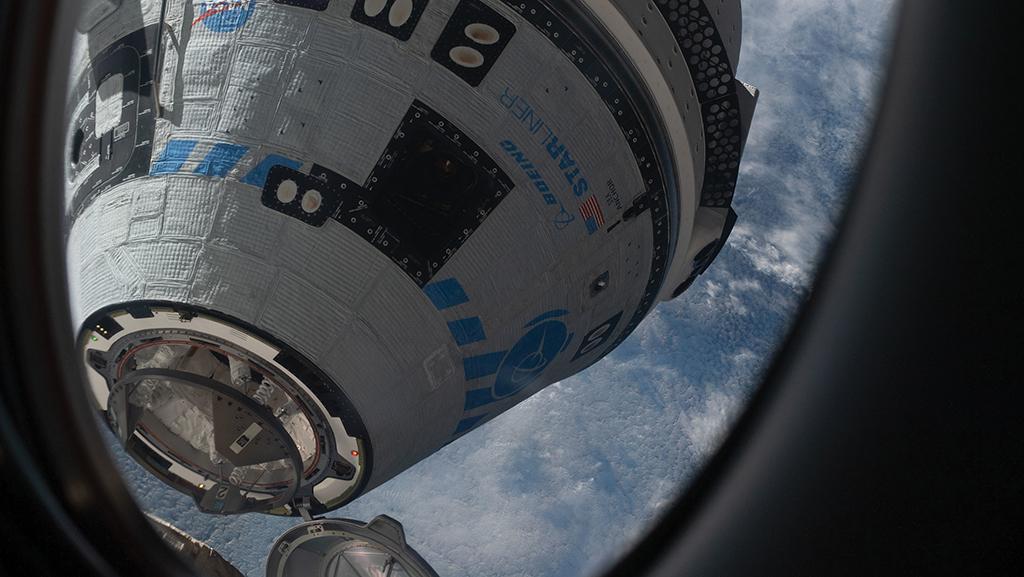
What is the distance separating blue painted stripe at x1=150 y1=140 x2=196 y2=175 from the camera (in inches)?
189

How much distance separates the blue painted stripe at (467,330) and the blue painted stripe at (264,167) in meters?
1.47

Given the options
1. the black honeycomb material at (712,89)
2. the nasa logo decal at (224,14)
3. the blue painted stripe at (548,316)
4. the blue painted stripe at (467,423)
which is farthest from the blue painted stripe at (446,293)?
the black honeycomb material at (712,89)

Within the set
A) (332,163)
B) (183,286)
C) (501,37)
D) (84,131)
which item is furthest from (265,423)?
(501,37)

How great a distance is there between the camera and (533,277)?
5.27 metres

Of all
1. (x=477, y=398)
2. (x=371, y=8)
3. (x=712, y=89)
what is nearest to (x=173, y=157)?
(x=371, y=8)

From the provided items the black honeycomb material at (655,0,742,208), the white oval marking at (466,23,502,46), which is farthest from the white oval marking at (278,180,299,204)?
the black honeycomb material at (655,0,742,208)

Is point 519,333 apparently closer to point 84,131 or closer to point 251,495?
point 251,495

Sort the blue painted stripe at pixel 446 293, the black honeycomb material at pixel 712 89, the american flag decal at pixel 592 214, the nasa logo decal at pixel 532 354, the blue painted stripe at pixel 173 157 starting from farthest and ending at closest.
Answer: the black honeycomb material at pixel 712 89 < the nasa logo decal at pixel 532 354 < the american flag decal at pixel 592 214 < the blue painted stripe at pixel 446 293 < the blue painted stripe at pixel 173 157

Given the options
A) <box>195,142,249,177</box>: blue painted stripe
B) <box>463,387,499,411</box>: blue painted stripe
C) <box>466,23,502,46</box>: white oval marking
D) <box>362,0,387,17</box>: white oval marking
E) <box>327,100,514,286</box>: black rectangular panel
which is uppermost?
<box>466,23,502,46</box>: white oval marking

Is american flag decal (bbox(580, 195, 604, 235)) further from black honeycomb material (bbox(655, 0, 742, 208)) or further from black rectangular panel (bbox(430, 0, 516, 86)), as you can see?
black honeycomb material (bbox(655, 0, 742, 208))

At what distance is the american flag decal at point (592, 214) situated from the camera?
543cm

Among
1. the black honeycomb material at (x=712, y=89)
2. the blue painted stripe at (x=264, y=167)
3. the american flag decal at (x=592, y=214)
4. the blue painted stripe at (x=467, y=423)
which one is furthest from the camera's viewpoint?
the black honeycomb material at (x=712, y=89)

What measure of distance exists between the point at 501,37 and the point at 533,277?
1.67 meters

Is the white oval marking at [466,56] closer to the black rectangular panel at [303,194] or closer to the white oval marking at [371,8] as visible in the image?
the white oval marking at [371,8]
